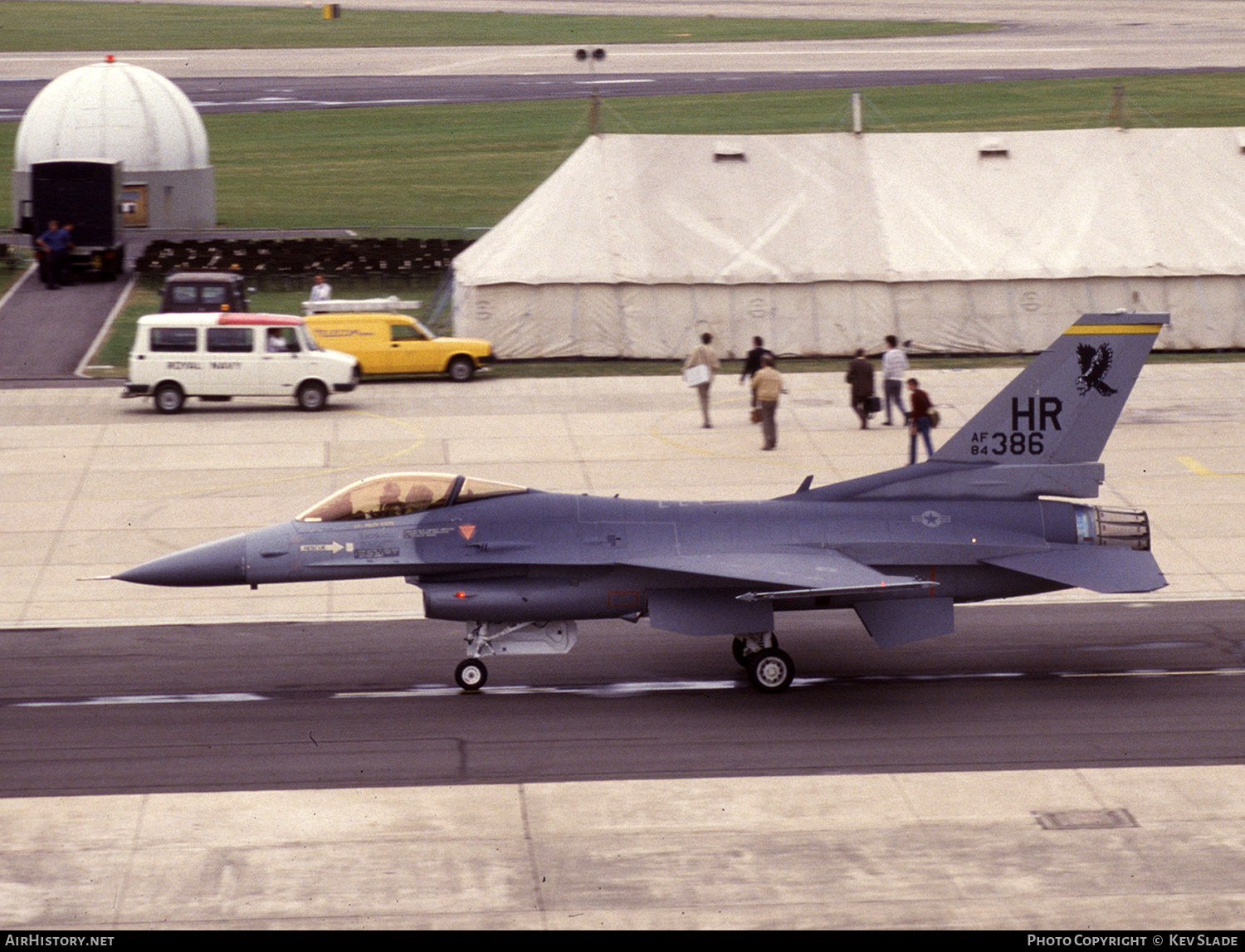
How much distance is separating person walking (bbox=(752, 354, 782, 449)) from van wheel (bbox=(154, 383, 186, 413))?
1209 cm

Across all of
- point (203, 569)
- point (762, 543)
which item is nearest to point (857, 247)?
point (762, 543)

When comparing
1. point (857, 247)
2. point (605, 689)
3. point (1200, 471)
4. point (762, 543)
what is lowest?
point (605, 689)

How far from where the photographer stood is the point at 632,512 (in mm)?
17984

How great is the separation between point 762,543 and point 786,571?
0.81 metres

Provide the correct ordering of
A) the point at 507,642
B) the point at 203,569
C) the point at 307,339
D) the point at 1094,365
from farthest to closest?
the point at 307,339 < the point at 1094,365 < the point at 507,642 < the point at 203,569

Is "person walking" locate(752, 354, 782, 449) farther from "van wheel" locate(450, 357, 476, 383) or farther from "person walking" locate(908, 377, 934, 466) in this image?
Answer: "van wheel" locate(450, 357, 476, 383)

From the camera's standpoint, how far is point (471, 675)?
17891 mm

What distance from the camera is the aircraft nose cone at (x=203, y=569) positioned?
1769cm

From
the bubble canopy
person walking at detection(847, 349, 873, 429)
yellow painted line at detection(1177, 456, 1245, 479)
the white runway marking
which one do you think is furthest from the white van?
yellow painted line at detection(1177, 456, 1245, 479)

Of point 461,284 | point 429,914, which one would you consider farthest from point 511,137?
point 429,914

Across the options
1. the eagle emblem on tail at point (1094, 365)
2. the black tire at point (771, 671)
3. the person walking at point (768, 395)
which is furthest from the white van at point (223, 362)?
the eagle emblem on tail at point (1094, 365)

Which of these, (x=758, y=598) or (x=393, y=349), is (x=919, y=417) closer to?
(x=758, y=598)

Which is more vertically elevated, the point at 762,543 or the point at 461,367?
the point at 762,543
